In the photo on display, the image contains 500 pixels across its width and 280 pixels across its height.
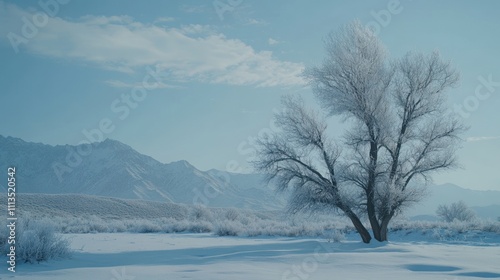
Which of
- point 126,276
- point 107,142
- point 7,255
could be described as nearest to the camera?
point 126,276

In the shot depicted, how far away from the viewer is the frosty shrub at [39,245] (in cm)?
784

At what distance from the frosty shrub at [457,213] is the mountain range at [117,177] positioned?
229 ft

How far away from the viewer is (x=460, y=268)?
8.64 m

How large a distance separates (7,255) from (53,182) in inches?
6130

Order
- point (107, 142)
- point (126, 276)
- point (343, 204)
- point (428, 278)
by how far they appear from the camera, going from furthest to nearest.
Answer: point (107, 142) < point (343, 204) < point (428, 278) < point (126, 276)

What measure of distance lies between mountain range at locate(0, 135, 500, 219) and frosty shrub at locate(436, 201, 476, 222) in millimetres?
69776

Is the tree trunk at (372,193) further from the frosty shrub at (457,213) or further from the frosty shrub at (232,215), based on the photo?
the frosty shrub at (457,213)

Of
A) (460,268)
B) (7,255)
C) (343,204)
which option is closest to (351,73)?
(343,204)

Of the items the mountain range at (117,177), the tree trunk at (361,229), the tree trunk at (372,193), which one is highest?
the mountain range at (117,177)

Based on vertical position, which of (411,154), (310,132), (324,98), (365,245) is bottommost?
(365,245)

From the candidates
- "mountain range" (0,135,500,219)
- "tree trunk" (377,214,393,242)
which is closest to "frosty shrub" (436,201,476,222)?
"tree trunk" (377,214,393,242)

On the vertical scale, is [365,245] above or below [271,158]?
below

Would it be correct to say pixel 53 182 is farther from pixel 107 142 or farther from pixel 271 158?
pixel 271 158

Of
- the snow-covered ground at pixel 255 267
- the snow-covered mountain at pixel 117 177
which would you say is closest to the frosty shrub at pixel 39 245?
the snow-covered ground at pixel 255 267
